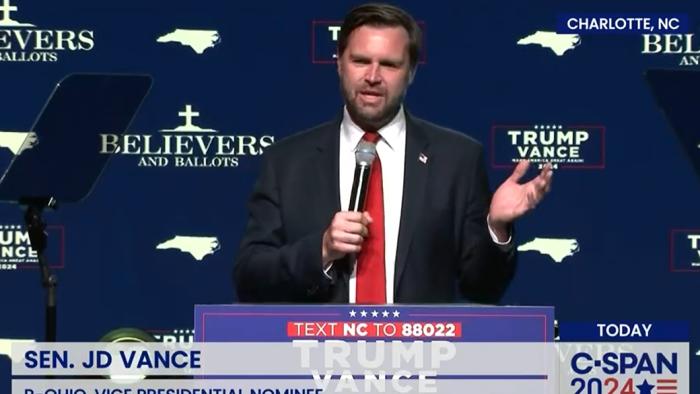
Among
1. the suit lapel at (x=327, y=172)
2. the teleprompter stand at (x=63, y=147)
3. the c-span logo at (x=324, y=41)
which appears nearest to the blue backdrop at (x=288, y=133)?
the c-span logo at (x=324, y=41)

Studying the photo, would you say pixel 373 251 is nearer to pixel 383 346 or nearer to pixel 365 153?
pixel 365 153

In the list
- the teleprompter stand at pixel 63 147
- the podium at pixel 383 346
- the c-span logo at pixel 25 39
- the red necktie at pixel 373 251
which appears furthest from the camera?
the c-span logo at pixel 25 39

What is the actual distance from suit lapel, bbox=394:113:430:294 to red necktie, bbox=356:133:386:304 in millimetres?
46

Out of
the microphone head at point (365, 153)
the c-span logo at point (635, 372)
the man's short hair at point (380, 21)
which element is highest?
the man's short hair at point (380, 21)

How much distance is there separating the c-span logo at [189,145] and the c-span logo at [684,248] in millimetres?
1429

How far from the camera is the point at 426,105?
525 cm

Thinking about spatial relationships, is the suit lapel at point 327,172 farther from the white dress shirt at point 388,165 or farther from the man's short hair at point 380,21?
the man's short hair at point 380,21

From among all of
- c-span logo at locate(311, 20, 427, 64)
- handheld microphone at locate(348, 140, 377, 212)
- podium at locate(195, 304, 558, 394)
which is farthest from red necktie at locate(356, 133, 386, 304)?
c-span logo at locate(311, 20, 427, 64)

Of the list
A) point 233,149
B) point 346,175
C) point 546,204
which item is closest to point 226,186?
point 233,149

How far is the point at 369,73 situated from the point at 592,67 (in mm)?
1842

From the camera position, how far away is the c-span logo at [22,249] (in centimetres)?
527

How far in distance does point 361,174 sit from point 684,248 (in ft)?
7.35

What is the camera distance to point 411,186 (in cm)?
364

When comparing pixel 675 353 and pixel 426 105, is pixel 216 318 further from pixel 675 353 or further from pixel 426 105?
pixel 426 105
